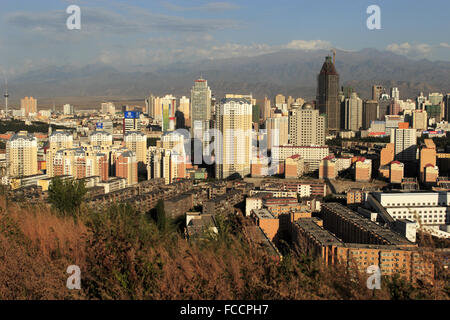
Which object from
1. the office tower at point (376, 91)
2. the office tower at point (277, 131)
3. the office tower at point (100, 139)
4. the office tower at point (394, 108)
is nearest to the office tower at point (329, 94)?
the office tower at point (394, 108)

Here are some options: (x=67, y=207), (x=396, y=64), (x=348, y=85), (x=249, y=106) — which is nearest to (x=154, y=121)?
(x=348, y=85)

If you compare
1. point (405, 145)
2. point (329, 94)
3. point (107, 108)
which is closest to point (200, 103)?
point (329, 94)

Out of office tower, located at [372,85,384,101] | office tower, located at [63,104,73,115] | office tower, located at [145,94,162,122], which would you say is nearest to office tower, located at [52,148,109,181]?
office tower, located at [145,94,162,122]

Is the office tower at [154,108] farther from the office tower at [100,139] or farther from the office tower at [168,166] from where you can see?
the office tower at [168,166]

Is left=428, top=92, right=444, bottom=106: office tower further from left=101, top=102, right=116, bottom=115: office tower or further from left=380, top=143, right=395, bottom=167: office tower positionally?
left=101, top=102, right=116, bottom=115: office tower

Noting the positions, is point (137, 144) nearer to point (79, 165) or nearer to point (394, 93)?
point (79, 165)

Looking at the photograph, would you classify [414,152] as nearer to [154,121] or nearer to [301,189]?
[301,189]
